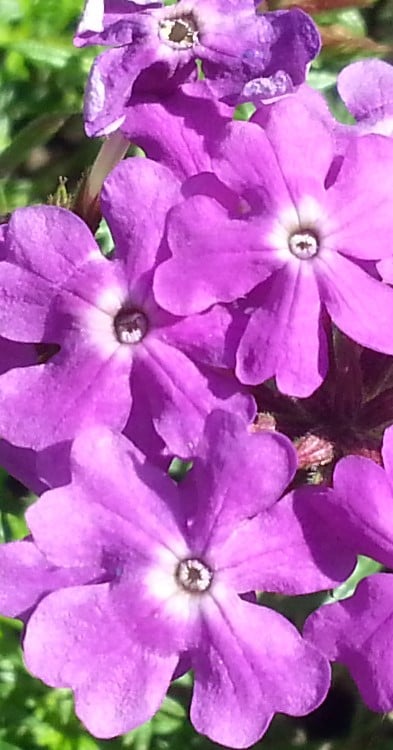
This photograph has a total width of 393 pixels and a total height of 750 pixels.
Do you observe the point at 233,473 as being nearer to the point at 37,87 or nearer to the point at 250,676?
the point at 250,676

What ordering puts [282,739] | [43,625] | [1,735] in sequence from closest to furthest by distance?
[43,625]
[1,735]
[282,739]

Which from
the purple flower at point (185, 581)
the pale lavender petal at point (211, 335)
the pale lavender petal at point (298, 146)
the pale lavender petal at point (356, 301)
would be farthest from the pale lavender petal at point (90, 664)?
the pale lavender petal at point (298, 146)

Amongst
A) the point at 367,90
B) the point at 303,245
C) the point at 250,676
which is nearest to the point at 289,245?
the point at 303,245

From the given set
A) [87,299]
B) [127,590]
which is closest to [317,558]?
[127,590]

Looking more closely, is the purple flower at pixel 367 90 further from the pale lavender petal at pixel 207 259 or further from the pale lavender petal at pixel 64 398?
the pale lavender petal at pixel 64 398

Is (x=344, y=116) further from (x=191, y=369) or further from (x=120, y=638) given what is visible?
(x=120, y=638)

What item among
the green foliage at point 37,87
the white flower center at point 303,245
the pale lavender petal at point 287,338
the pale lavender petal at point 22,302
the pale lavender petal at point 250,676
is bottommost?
the green foliage at point 37,87

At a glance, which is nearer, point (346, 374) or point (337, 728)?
point (346, 374)
